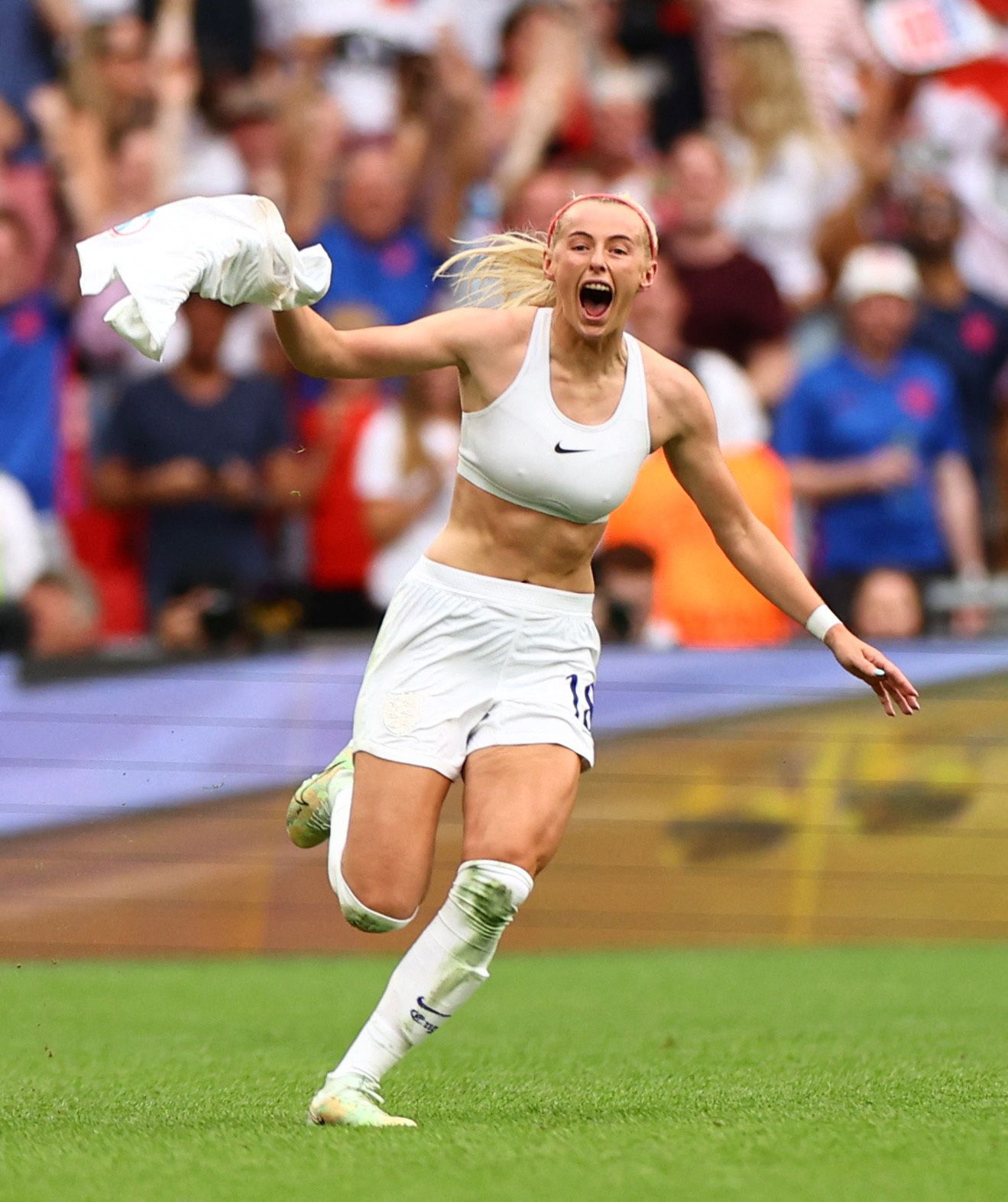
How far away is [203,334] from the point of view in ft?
34.5

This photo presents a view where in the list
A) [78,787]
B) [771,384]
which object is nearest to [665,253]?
[771,384]

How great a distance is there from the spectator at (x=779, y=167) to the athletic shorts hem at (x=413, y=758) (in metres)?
6.61

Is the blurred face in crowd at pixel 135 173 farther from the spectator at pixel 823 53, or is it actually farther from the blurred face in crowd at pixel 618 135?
the spectator at pixel 823 53

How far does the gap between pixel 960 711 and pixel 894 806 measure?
54cm

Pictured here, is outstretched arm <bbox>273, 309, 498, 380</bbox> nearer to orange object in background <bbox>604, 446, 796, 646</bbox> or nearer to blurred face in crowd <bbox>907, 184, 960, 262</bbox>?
orange object in background <bbox>604, 446, 796, 646</bbox>

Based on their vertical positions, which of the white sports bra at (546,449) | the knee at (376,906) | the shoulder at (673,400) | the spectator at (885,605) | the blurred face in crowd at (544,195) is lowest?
the knee at (376,906)

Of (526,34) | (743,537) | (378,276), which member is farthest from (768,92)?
(743,537)

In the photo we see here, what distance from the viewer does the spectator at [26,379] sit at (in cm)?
1059

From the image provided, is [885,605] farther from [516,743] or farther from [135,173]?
[516,743]

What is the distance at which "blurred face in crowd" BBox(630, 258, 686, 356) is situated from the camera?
10.3 meters

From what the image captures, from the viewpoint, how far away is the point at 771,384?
36.0ft

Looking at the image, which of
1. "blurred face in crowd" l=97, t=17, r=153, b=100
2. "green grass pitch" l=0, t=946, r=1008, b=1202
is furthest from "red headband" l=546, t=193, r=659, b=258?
"blurred face in crowd" l=97, t=17, r=153, b=100

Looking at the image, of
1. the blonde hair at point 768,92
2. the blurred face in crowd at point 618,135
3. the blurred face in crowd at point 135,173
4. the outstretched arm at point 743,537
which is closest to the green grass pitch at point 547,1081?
the outstretched arm at point 743,537

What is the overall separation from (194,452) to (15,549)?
0.97 meters
